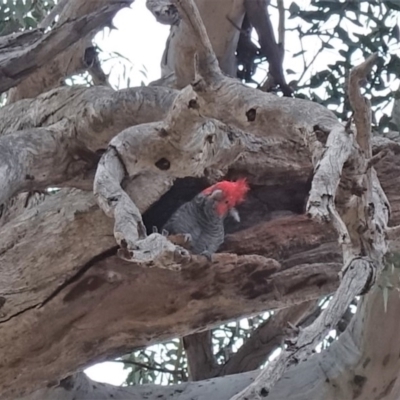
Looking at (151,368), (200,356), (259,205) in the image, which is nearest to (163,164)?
(259,205)

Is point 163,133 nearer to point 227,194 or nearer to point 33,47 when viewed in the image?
point 227,194

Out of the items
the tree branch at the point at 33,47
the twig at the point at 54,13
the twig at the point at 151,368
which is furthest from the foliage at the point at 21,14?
the twig at the point at 151,368

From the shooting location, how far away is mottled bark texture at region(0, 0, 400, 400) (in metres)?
1.46

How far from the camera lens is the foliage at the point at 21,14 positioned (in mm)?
1956

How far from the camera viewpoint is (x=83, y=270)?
157 centimetres

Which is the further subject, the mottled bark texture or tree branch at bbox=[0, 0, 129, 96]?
tree branch at bbox=[0, 0, 129, 96]

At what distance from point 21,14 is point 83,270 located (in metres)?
0.72

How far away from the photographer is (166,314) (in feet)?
5.24

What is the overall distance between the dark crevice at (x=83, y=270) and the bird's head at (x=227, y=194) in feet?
0.74

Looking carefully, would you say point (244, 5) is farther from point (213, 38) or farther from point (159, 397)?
point (159, 397)

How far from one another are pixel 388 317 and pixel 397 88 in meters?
0.48

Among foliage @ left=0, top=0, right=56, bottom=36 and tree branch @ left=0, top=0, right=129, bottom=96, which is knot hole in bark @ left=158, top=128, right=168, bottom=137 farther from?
foliage @ left=0, top=0, right=56, bottom=36

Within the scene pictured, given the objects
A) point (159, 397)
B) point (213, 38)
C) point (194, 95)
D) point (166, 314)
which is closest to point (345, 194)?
point (194, 95)

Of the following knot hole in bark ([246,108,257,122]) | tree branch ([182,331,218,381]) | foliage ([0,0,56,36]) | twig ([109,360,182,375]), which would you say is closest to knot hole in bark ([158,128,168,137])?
knot hole in bark ([246,108,257,122])
